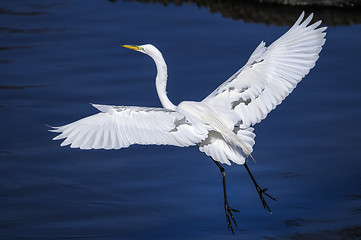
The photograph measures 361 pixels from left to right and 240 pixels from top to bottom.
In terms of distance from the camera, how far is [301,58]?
21.1 ft

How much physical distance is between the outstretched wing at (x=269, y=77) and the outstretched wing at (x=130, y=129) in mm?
653

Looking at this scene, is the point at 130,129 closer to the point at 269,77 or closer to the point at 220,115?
the point at 220,115

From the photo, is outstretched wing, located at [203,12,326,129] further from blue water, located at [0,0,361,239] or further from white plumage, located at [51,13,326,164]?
blue water, located at [0,0,361,239]

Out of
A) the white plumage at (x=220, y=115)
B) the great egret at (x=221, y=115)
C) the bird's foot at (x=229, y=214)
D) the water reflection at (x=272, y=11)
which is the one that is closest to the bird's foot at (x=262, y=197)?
the great egret at (x=221, y=115)

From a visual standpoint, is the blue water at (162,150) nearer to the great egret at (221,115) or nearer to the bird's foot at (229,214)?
the bird's foot at (229,214)

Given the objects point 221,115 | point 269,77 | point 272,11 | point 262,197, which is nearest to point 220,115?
point 221,115

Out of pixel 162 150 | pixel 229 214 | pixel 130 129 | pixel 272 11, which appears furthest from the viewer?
pixel 272 11

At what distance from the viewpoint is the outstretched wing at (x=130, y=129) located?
550 cm

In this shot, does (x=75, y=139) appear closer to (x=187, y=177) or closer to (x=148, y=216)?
(x=148, y=216)

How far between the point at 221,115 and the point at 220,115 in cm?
1

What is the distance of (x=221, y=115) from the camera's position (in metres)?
6.12

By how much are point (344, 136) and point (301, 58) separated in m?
1.62

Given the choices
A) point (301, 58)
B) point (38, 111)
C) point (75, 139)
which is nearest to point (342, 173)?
point (301, 58)

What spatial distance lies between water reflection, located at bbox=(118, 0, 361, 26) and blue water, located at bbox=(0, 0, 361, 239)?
383 millimetres
